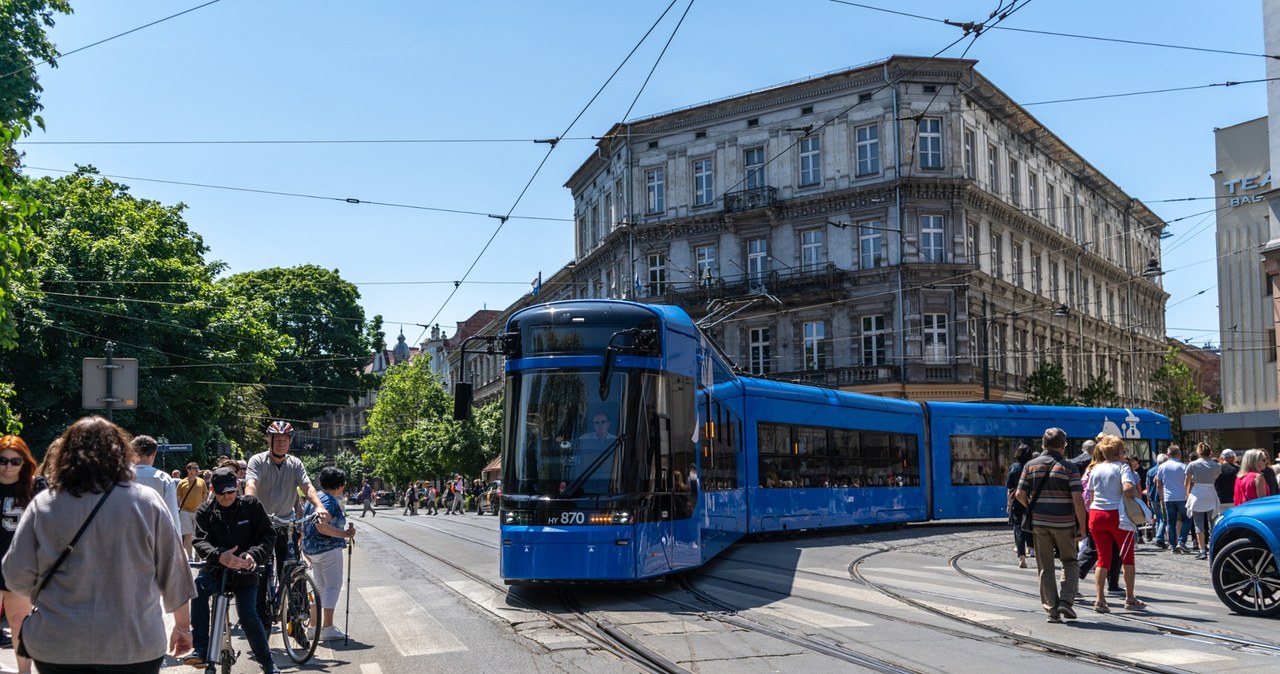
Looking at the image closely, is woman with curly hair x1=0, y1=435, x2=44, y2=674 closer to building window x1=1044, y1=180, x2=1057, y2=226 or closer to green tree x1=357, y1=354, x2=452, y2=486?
building window x1=1044, y1=180, x2=1057, y2=226

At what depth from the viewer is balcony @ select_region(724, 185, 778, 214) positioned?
46.1 metres

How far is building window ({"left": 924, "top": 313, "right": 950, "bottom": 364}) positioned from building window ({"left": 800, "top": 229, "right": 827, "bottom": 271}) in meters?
4.55

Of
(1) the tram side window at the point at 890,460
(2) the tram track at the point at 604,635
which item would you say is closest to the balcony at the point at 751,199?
(1) the tram side window at the point at 890,460

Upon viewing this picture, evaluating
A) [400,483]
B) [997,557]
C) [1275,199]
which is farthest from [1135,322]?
[997,557]

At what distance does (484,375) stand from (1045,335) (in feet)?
135

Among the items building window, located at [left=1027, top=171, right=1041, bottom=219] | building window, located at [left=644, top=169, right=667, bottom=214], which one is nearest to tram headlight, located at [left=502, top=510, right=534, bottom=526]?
building window, located at [left=644, top=169, right=667, bottom=214]

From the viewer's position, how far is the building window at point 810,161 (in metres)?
45.8

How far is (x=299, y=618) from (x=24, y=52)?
18.8 m

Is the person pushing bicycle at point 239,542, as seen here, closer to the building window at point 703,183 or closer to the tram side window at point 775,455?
the tram side window at point 775,455

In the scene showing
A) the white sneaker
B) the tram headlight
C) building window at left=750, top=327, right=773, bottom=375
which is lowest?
the white sneaker

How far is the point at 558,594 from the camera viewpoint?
13.0 m

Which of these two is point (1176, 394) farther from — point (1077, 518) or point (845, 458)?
point (1077, 518)

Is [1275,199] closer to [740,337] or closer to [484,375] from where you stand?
Answer: [740,337]

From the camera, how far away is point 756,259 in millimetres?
46938
